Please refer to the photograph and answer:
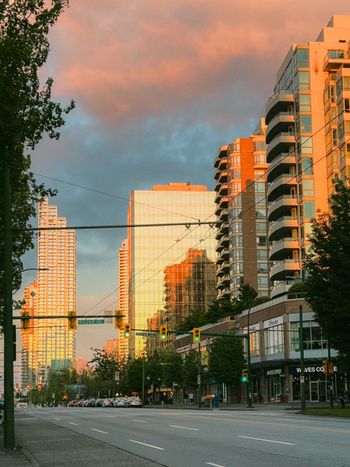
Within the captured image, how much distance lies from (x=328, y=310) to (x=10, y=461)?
25519 millimetres

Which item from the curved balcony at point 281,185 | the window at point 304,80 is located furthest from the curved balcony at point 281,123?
the curved balcony at point 281,185

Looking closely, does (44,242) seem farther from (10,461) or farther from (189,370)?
(10,461)

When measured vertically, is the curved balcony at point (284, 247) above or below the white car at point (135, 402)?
above

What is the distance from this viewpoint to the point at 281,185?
318 feet

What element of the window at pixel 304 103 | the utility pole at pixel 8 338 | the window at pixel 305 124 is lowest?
the utility pole at pixel 8 338

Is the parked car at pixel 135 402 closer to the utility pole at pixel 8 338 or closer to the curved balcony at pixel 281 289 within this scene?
the curved balcony at pixel 281 289

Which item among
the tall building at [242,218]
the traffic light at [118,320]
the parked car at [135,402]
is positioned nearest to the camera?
the traffic light at [118,320]

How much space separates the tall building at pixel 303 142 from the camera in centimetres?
9481

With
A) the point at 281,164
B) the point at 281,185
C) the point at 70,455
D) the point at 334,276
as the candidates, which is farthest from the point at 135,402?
the point at 70,455

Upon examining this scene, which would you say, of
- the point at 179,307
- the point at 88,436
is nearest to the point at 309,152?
the point at 88,436

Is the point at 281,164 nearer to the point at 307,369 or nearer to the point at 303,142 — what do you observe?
the point at 303,142

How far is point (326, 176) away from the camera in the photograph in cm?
9756

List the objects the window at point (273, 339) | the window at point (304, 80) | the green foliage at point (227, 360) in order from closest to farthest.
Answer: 1. the window at point (273, 339)
2. the green foliage at point (227, 360)
3. the window at point (304, 80)

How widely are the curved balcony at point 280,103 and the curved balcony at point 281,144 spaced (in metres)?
4.40
